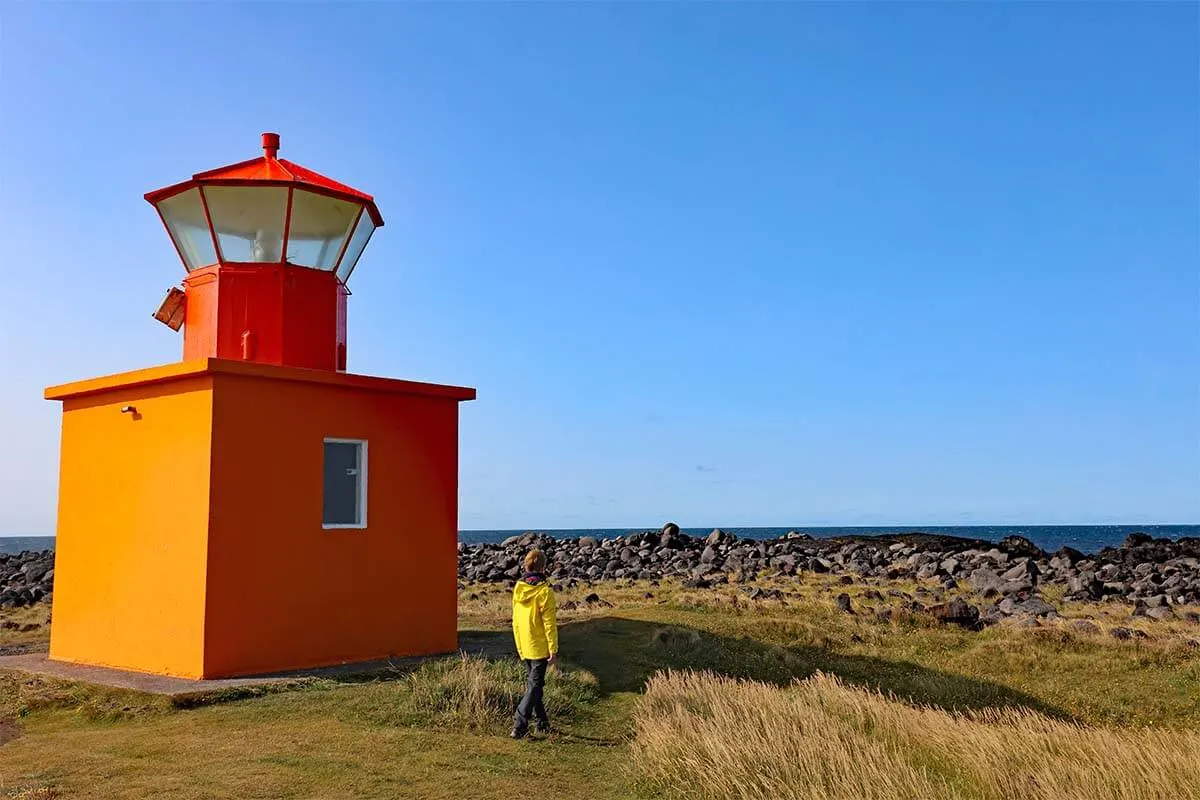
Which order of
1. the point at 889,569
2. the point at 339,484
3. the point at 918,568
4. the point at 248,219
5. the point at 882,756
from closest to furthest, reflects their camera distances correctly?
the point at 882,756 → the point at 248,219 → the point at 339,484 → the point at 918,568 → the point at 889,569

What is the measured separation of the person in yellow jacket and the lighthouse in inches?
144

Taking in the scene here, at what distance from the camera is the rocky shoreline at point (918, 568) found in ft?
73.8

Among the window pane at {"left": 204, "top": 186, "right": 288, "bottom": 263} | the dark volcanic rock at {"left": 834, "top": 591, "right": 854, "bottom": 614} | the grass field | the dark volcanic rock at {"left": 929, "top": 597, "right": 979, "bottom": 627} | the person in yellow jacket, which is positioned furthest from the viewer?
the dark volcanic rock at {"left": 834, "top": 591, "right": 854, "bottom": 614}

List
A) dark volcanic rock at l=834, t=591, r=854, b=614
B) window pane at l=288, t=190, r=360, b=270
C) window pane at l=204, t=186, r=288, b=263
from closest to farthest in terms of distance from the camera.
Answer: window pane at l=204, t=186, r=288, b=263, window pane at l=288, t=190, r=360, b=270, dark volcanic rock at l=834, t=591, r=854, b=614

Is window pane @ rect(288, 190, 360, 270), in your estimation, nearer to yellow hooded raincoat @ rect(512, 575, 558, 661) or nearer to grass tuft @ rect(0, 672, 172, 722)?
grass tuft @ rect(0, 672, 172, 722)

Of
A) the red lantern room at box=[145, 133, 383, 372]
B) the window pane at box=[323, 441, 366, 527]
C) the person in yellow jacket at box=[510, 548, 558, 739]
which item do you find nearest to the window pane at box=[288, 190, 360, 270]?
the red lantern room at box=[145, 133, 383, 372]

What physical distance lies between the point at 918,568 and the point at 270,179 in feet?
82.1

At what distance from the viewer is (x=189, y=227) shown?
12.1 metres

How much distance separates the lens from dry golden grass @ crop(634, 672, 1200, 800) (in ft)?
23.4

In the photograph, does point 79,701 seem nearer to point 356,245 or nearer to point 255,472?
point 255,472

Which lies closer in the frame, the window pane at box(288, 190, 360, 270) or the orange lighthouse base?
the orange lighthouse base

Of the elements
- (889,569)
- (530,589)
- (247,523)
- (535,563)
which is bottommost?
(889,569)

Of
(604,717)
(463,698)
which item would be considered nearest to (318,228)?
(463,698)

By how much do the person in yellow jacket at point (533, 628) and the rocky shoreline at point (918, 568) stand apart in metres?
10.9
